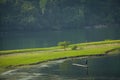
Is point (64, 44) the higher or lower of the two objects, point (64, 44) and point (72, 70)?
the higher

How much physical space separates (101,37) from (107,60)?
24.4ft

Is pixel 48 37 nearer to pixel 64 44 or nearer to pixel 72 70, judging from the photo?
pixel 64 44

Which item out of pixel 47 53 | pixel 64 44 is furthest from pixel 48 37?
pixel 47 53

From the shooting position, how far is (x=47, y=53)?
25.6 meters

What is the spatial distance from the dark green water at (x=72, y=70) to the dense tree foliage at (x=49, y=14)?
9815 millimetres

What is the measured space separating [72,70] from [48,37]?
1295cm

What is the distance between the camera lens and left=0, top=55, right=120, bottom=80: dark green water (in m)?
18.6

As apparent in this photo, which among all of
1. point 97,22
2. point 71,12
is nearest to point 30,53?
point 97,22

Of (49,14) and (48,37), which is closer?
(48,37)

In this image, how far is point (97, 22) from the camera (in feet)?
107

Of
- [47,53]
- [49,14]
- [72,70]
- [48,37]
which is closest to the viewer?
[72,70]

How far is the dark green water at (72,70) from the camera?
61.1ft

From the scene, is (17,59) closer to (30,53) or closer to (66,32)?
(30,53)

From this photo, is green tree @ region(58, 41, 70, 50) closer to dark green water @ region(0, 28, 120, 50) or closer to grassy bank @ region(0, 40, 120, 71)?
grassy bank @ region(0, 40, 120, 71)
